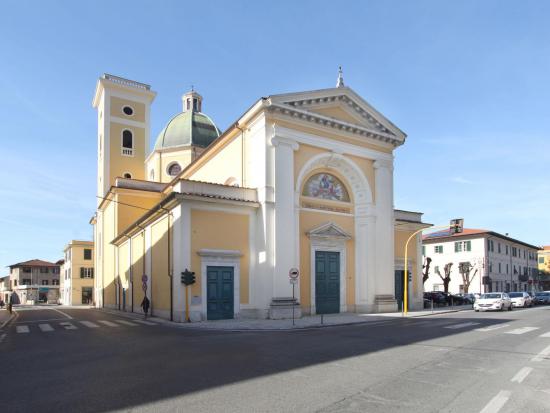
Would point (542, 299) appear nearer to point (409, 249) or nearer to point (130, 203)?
point (409, 249)

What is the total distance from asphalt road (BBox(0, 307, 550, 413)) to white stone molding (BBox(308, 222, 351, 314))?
10.7 m

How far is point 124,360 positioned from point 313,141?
17327 millimetres

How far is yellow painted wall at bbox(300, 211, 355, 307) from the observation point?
23.8 m

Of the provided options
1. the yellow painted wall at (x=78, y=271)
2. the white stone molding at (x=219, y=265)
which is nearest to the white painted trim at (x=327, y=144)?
the white stone molding at (x=219, y=265)

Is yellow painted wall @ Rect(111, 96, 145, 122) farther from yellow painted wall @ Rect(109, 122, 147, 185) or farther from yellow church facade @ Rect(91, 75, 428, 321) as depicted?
yellow church facade @ Rect(91, 75, 428, 321)

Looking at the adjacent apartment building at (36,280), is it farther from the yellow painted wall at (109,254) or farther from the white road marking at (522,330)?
the white road marking at (522,330)

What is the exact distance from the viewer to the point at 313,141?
80.9ft

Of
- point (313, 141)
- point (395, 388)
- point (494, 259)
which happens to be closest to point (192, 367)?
point (395, 388)

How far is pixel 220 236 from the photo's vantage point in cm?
2155

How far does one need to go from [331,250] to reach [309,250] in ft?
5.60

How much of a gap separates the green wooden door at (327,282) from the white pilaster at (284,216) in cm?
252

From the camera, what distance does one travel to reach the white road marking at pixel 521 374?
747 cm

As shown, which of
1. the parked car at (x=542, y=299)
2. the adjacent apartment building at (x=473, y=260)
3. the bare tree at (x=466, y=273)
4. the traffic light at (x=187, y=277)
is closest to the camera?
the traffic light at (x=187, y=277)

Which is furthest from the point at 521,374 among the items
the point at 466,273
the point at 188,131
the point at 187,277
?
the point at 466,273
